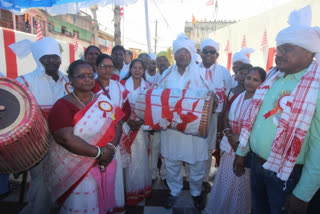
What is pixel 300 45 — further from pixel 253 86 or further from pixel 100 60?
pixel 100 60

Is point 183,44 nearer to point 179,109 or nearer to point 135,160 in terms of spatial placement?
point 179,109

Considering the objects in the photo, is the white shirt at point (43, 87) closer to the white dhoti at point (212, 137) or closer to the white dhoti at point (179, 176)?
the white dhoti at point (179, 176)

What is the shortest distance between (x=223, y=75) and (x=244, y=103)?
4.41 ft

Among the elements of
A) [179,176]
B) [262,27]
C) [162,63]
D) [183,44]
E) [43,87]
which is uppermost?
[262,27]

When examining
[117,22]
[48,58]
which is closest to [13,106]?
[48,58]

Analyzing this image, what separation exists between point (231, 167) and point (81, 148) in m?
1.58

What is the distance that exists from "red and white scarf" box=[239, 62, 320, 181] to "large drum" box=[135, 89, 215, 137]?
2.51 ft

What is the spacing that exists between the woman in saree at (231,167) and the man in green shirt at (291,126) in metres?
0.46

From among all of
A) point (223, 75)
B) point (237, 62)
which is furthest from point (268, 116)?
point (237, 62)

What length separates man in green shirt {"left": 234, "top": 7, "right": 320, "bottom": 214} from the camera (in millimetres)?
1308

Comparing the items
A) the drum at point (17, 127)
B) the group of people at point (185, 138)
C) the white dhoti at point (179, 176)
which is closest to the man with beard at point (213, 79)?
the group of people at point (185, 138)

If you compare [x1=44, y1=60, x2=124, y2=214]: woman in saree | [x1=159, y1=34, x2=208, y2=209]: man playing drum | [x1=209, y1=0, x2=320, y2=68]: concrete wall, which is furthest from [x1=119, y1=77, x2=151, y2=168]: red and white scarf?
[x1=209, y1=0, x2=320, y2=68]: concrete wall

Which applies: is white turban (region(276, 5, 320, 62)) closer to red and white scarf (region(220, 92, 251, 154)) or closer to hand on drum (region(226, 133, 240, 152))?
red and white scarf (region(220, 92, 251, 154))

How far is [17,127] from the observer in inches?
55.6
